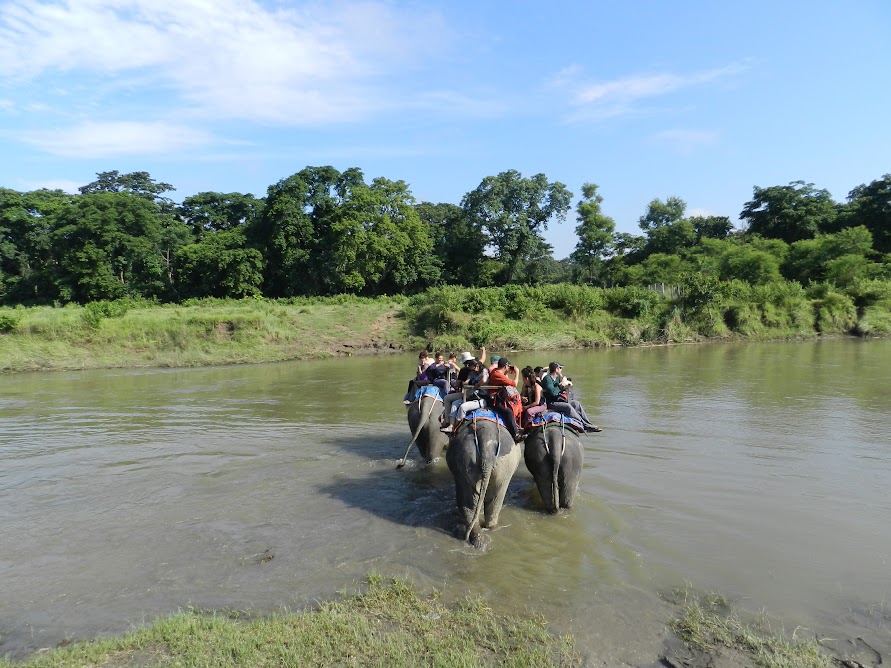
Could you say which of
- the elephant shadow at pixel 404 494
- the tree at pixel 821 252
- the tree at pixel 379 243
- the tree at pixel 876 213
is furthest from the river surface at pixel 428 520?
the tree at pixel 876 213

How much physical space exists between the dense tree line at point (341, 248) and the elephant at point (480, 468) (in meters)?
33.9

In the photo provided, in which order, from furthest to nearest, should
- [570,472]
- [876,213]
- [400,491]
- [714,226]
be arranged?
[714,226]
[876,213]
[400,491]
[570,472]

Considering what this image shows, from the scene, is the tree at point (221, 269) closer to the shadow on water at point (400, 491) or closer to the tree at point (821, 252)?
the shadow on water at point (400, 491)

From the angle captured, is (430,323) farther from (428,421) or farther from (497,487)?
(497,487)

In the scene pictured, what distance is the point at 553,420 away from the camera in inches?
283

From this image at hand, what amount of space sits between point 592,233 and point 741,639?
45907mm

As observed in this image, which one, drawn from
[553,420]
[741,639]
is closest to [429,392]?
[553,420]

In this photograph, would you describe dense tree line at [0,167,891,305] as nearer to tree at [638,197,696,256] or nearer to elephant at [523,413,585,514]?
tree at [638,197,696,256]

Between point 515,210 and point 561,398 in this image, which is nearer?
point 561,398

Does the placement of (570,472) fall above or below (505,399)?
below

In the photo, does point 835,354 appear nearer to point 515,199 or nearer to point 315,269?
point 515,199

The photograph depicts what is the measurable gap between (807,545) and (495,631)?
3.74 meters

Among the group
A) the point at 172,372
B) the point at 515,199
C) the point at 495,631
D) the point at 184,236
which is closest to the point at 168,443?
the point at 495,631

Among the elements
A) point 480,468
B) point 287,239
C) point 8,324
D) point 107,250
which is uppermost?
point 287,239
